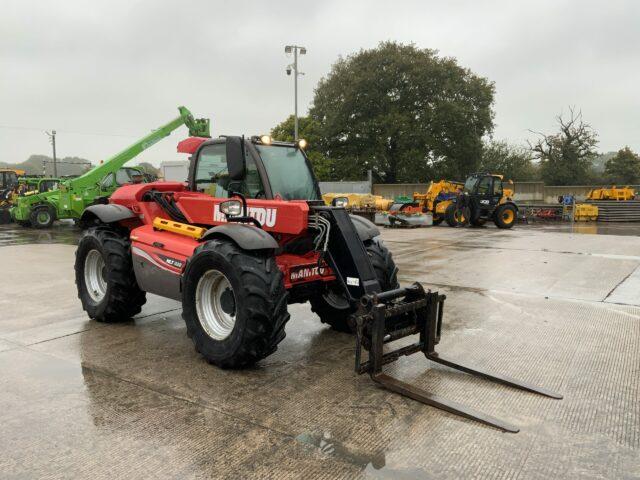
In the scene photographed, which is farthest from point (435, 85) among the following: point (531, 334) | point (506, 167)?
point (531, 334)

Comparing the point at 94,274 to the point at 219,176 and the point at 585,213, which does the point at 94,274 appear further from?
the point at 585,213

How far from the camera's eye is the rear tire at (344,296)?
4941 mm

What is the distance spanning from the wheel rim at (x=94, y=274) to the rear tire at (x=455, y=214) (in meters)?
17.1

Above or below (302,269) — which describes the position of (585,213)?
below

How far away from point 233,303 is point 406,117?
114ft

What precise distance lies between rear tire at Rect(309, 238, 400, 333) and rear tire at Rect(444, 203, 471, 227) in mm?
16277

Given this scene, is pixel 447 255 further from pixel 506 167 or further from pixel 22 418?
pixel 506 167

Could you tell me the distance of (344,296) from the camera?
534 centimetres

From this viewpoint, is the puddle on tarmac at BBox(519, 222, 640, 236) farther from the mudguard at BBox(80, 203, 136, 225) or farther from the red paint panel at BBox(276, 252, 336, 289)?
the mudguard at BBox(80, 203, 136, 225)

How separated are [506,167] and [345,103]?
20.5 metres

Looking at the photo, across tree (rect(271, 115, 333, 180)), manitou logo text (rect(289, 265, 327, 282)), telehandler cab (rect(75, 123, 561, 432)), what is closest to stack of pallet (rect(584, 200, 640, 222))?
tree (rect(271, 115, 333, 180))

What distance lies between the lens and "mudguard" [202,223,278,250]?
13.3ft

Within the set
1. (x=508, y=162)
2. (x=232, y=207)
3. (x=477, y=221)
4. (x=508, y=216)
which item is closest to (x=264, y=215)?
(x=232, y=207)

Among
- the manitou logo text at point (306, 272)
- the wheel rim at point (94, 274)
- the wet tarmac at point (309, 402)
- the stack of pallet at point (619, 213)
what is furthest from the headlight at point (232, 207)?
the stack of pallet at point (619, 213)
